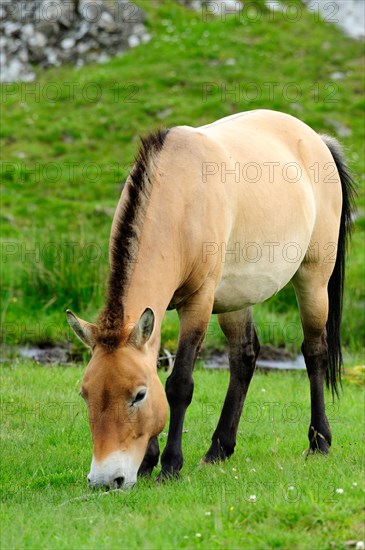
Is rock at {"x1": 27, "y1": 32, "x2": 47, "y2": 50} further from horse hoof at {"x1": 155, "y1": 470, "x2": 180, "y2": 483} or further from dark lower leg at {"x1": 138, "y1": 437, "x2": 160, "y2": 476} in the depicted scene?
horse hoof at {"x1": 155, "y1": 470, "x2": 180, "y2": 483}

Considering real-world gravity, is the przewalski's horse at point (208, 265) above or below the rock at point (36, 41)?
above

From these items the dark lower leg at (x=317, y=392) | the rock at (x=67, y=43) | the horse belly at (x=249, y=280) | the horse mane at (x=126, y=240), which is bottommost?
the rock at (x=67, y=43)

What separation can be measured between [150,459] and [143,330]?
4.01 ft

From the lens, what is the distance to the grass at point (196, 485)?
461cm

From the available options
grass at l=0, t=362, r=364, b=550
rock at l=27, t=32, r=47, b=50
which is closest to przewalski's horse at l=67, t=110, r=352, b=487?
grass at l=0, t=362, r=364, b=550

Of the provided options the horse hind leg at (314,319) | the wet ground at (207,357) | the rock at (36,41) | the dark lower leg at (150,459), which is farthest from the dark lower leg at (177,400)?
the rock at (36,41)

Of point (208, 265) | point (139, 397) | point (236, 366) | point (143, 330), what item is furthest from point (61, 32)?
point (139, 397)

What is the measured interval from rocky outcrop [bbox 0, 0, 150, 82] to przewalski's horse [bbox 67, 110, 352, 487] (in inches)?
526

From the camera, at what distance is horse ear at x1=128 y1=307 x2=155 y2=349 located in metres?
5.30

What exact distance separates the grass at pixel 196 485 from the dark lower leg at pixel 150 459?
0.27 metres

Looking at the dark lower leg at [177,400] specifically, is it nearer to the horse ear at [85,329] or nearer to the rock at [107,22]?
the horse ear at [85,329]

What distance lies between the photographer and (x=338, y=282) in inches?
323

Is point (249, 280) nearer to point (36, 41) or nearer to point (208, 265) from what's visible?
point (208, 265)

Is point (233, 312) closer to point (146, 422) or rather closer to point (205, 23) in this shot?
point (146, 422)
